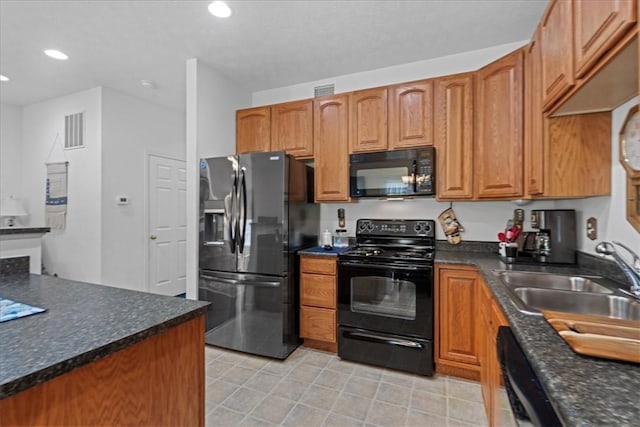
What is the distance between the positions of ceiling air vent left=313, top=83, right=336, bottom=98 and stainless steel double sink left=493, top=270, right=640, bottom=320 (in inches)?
95.2

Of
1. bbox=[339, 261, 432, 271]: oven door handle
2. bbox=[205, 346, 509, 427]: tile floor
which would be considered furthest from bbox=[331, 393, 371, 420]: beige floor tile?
bbox=[339, 261, 432, 271]: oven door handle

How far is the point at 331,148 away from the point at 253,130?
36.9 inches

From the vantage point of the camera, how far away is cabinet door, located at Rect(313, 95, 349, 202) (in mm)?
2844

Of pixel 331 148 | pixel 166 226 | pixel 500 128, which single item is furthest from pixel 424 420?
pixel 166 226

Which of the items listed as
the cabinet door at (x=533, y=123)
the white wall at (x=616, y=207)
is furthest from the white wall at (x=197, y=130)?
the white wall at (x=616, y=207)

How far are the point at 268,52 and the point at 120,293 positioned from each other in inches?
91.4

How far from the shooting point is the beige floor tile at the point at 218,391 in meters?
2.02

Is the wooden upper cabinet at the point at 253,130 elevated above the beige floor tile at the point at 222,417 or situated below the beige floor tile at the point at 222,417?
above

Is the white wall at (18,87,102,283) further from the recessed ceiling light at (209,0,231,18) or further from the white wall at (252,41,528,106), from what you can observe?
the recessed ceiling light at (209,0,231,18)

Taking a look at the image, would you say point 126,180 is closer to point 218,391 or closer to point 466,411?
point 218,391

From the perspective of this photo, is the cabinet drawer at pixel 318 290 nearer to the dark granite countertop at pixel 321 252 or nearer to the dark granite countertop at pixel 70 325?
the dark granite countertop at pixel 321 252

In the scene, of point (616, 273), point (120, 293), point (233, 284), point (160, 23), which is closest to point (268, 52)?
point (160, 23)

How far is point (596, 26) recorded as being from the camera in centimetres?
113

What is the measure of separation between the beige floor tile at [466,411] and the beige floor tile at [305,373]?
0.96 metres
